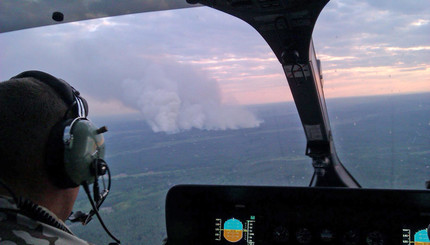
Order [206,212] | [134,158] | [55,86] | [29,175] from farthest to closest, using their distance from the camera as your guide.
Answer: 1. [134,158]
2. [206,212]
3. [55,86]
4. [29,175]

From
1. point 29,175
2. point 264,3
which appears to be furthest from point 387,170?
point 29,175

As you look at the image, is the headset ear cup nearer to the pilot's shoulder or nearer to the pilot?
the pilot

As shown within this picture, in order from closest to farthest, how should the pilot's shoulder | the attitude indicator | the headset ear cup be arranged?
the pilot's shoulder
the headset ear cup
the attitude indicator

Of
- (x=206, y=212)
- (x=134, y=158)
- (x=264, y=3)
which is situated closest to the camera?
(x=264, y=3)

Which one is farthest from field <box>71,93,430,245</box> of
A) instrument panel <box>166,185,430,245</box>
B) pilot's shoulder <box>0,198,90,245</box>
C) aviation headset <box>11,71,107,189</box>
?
pilot's shoulder <box>0,198,90,245</box>

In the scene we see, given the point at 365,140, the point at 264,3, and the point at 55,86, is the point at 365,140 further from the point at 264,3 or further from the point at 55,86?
the point at 55,86

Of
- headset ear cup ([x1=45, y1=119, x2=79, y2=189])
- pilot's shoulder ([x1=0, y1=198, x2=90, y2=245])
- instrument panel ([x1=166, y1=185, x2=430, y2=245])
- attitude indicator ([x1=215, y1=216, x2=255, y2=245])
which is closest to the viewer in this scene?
pilot's shoulder ([x1=0, y1=198, x2=90, y2=245])

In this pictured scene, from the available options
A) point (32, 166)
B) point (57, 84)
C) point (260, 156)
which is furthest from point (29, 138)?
point (260, 156)
